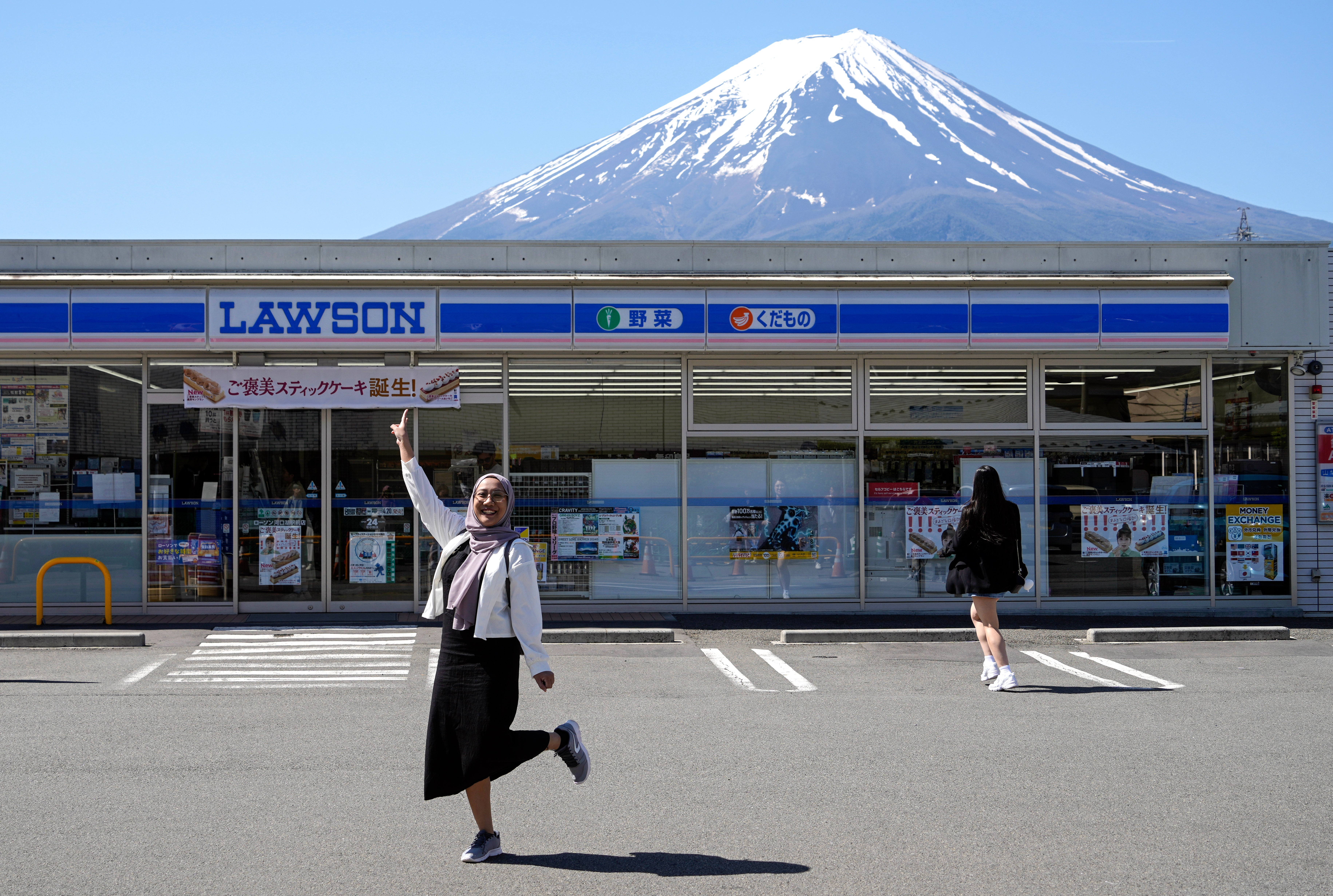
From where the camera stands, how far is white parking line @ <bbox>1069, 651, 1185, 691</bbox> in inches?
363

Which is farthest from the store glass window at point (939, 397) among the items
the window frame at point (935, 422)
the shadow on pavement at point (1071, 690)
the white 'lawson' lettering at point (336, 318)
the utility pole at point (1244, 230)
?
the utility pole at point (1244, 230)

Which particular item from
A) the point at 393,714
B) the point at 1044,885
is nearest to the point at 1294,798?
the point at 1044,885

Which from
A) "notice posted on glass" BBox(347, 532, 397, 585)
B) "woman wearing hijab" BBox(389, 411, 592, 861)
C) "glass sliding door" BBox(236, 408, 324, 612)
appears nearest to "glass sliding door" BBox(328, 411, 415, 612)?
"notice posted on glass" BBox(347, 532, 397, 585)

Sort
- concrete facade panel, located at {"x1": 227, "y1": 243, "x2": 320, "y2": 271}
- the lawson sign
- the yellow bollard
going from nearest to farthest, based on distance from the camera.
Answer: the yellow bollard, the lawson sign, concrete facade panel, located at {"x1": 227, "y1": 243, "x2": 320, "y2": 271}

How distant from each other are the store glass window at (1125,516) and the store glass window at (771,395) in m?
2.63

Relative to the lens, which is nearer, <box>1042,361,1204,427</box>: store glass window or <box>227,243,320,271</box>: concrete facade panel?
<box>227,243,320,271</box>: concrete facade panel

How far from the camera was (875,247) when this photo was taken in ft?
44.3

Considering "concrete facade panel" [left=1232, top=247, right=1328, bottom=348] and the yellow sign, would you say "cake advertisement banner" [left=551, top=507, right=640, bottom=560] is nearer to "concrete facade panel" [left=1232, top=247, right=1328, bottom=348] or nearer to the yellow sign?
the yellow sign

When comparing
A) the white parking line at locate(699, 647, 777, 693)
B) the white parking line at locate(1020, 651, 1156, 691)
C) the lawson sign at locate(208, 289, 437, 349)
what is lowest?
the white parking line at locate(1020, 651, 1156, 691)

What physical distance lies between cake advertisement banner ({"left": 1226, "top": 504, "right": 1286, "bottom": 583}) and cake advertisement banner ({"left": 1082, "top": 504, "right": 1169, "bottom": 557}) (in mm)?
824

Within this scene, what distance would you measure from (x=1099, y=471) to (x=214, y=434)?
10.7m

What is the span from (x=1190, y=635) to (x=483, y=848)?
962 cm

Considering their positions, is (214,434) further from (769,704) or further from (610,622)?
(769,704)

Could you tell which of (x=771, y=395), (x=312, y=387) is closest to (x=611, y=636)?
(x=771, y=395)
